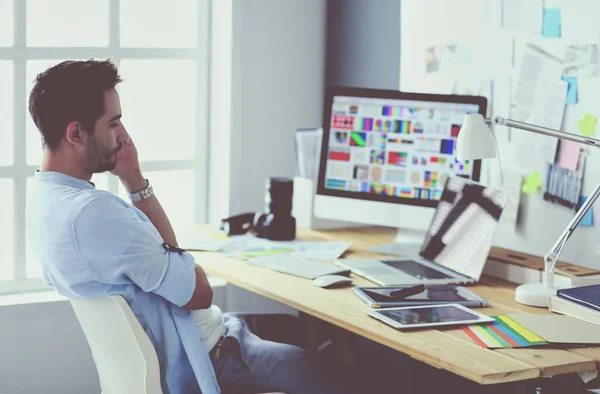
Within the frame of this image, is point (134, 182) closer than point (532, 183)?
Yes

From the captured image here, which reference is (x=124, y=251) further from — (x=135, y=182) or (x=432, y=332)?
(x=432, y=332)

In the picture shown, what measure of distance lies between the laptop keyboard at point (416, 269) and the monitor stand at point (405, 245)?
0.43ft

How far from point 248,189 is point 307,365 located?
1326 millimetres

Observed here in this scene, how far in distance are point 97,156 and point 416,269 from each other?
3.14ft

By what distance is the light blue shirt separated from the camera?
1904 millimetres

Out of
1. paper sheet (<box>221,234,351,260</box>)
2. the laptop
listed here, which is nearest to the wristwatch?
paper sheet (<box>221,234,351,260</box>)

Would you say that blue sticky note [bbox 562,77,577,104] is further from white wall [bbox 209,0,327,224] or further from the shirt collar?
the shirt collar

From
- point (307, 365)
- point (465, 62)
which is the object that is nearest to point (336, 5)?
point (465, 62)

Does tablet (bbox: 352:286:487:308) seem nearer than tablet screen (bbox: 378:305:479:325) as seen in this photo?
No

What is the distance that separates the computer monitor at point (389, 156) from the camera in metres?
2.70

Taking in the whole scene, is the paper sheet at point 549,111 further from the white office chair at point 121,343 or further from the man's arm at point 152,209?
the white office chair at point 121,343

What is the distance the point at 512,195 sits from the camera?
2.80 meters

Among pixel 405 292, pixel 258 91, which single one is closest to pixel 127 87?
pixel 258 91

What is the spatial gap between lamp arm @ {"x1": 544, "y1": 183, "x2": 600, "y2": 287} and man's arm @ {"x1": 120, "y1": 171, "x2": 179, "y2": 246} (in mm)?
932
